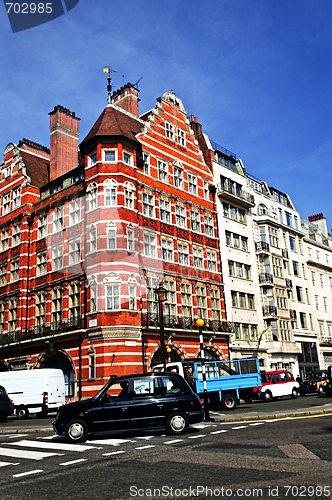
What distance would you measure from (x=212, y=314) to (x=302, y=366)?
14.5 metres

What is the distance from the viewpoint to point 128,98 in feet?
128

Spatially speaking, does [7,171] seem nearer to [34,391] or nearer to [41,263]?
[41,263]

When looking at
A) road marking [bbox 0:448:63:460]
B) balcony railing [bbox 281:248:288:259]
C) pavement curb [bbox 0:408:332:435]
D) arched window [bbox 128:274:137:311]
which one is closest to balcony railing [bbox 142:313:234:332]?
arched window [bbox 128:274:137:311]

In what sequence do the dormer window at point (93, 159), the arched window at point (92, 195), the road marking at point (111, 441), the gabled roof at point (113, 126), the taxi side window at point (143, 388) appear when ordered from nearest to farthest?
1. the road marking at point (111, 441)
2. the taxi side window at point (143, 388)
3. the arched window at point (92, 195)
4. the gabled roof at point (113, 126)
5. the dormer window at point (93, 159)

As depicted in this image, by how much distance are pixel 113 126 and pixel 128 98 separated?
766cm

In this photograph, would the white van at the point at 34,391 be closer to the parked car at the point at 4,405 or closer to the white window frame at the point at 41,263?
the parked car at the point at 4,405

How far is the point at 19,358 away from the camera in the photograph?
3497 cm

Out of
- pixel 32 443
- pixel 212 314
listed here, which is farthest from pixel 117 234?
pixel 32 443

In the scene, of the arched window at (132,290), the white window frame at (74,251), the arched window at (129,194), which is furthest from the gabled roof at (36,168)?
the arched window at (132,290)

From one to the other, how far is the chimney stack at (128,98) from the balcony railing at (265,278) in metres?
17.5

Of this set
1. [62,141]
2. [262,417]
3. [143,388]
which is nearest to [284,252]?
[62,141]

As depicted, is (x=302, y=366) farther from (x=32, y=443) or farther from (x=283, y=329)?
(x=32, y=443)

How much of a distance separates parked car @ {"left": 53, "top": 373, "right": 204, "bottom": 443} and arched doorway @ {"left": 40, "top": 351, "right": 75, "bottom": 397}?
19.0 m

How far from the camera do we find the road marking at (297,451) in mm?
8171
